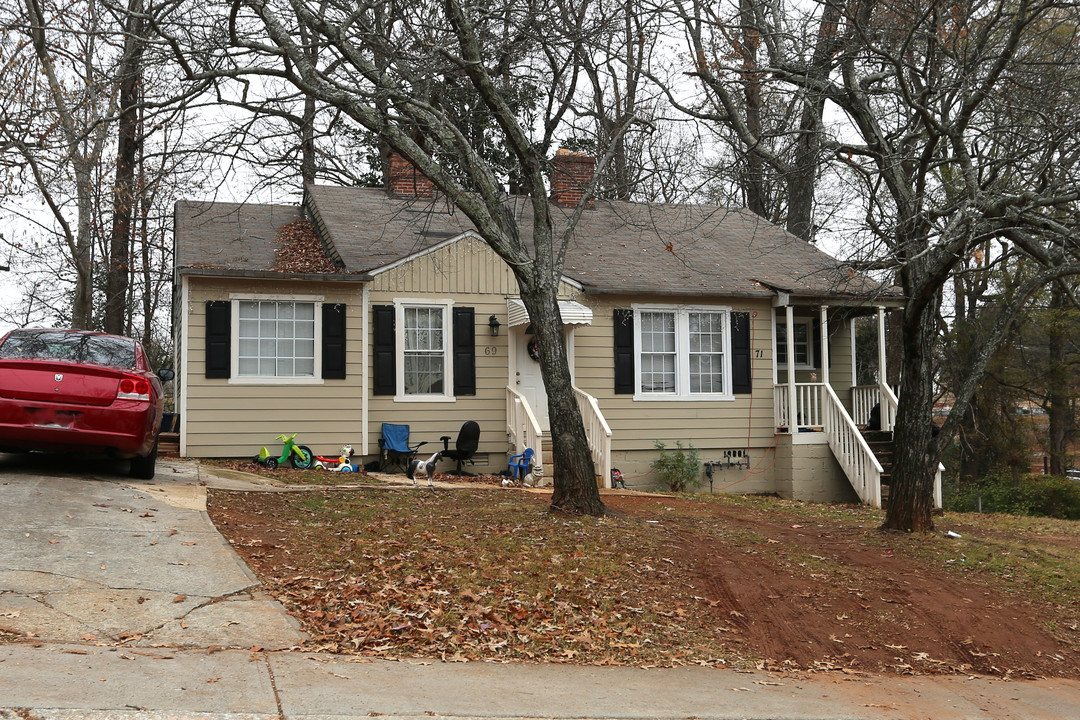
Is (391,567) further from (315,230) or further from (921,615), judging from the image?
(315,230)

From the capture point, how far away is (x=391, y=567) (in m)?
7.63

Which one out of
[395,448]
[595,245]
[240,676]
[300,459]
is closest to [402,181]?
[595,245]

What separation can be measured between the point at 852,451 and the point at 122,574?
41.6 feet

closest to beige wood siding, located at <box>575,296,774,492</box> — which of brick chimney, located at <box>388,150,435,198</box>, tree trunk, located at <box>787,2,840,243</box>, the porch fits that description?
the porch

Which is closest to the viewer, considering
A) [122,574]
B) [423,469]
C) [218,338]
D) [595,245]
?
[122,574]

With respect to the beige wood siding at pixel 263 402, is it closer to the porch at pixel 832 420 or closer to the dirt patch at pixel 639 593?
the dirt patch at pixel 639 593

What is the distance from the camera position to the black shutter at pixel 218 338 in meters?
14.7

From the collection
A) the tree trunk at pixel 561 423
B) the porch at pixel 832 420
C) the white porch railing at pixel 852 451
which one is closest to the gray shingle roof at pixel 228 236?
the tree trunk at pixel 561 423

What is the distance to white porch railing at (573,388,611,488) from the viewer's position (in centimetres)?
1524

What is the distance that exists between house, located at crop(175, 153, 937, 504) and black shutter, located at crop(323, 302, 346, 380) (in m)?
0.03

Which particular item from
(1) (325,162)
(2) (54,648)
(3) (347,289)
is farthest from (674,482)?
(1) (325,162)

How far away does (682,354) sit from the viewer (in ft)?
56.2

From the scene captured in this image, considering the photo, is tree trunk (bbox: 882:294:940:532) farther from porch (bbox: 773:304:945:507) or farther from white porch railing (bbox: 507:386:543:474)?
white porch railing (bbox: 507:386:543:474)

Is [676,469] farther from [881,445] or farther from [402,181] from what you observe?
[402,181]
